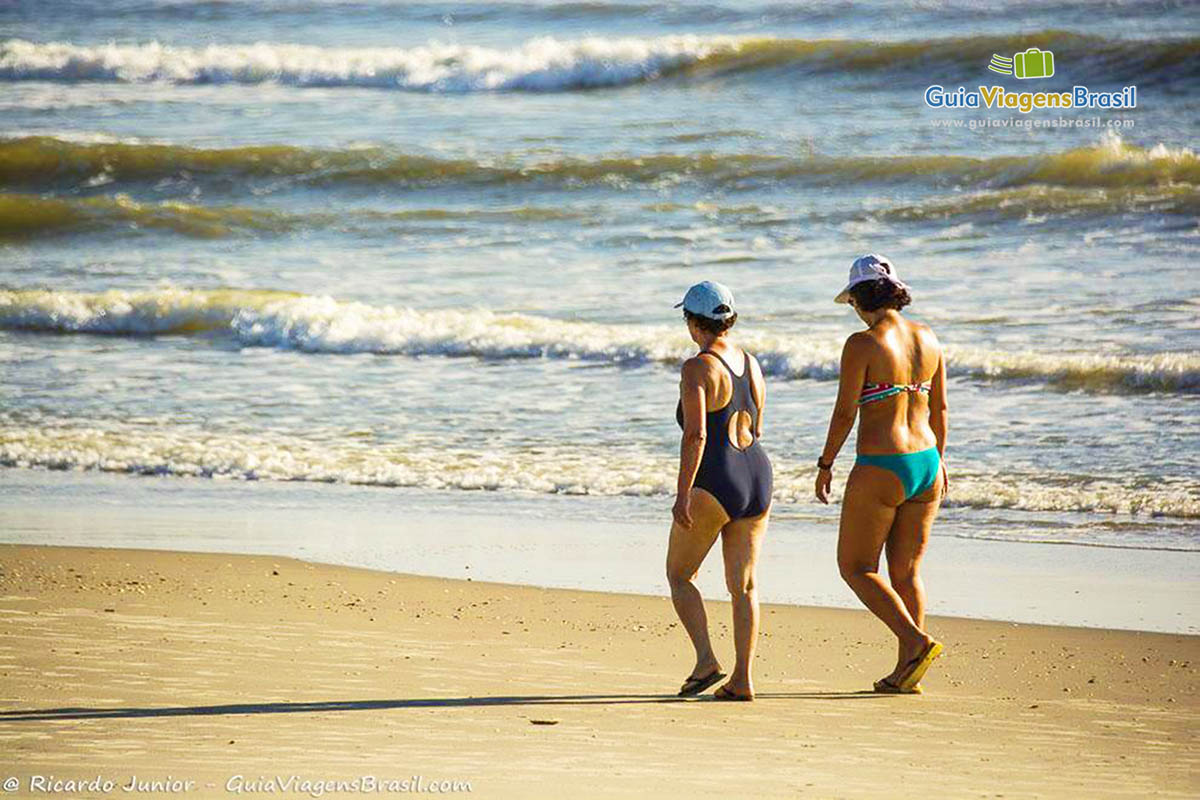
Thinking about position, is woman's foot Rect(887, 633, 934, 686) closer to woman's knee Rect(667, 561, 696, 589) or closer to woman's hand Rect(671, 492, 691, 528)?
woman's knee Rect(667, 561, 696, 589)

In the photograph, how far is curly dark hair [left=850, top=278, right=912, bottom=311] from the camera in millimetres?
6078

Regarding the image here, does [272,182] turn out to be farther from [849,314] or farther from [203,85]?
[849,314]

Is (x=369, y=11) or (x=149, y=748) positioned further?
(x=369, y=11)

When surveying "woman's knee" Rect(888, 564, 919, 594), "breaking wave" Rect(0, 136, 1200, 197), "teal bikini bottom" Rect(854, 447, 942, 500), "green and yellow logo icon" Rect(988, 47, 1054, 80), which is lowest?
"woman's knee" Rect(888, 564, 919, 594)

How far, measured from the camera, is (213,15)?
126ft

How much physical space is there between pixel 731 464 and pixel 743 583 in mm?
436

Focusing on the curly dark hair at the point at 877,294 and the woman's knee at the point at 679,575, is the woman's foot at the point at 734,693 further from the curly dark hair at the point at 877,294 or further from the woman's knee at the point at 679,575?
the curly dark hair at the point at 877,294

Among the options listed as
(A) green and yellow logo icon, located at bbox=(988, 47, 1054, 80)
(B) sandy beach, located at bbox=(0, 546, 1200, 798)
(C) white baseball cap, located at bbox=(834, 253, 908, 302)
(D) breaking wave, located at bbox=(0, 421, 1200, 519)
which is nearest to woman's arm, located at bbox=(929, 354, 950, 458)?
(C) white baseball cap, located at bbox=(834, 253, 908, 302)

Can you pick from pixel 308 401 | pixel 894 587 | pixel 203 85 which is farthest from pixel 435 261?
pixel 203 85

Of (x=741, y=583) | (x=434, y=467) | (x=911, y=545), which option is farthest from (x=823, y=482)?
(x=434, y=467)

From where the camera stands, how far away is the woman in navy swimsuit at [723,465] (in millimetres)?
5930

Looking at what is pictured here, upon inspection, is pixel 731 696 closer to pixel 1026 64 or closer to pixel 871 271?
pixel 871 271

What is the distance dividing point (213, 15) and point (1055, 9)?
61.9 ft

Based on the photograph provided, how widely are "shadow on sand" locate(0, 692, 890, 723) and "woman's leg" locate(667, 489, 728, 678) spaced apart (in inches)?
7.1
